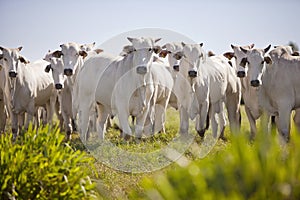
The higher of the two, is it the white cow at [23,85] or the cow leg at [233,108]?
the white cow at [23,85]

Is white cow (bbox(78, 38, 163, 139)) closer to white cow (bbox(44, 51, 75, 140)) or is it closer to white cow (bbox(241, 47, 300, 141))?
white cow (bbox(44, 51, 75, 140))

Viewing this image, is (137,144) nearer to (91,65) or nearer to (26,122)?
(91,65)

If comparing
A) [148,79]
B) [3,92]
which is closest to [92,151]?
[148,79]

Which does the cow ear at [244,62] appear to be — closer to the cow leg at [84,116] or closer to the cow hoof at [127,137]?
the cow hoof at [127,137]

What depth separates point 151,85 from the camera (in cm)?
1108

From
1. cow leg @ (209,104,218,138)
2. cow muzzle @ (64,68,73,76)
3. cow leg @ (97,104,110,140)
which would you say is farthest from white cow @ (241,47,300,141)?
cow muzzle @ (64,68,73,76)

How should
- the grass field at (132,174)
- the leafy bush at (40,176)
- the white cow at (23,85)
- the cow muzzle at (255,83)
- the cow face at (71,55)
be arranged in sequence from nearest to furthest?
the leafy bush at (40,176) < the grass field at (132,174) < the cow muzzle at (255,83) < the white cow at (23,85) < the cow face at (71,55)

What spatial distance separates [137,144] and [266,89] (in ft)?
9.34

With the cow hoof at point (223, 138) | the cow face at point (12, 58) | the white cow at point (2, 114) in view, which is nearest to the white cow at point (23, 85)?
the cow face at point (12, 58)

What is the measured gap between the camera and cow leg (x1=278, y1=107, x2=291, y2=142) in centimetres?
1060

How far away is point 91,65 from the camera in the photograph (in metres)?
12.0

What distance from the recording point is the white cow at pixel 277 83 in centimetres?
1067

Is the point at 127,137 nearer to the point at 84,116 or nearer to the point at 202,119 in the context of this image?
the point at 84,116

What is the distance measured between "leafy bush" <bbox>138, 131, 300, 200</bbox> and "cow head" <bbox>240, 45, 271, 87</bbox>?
7.08 m
